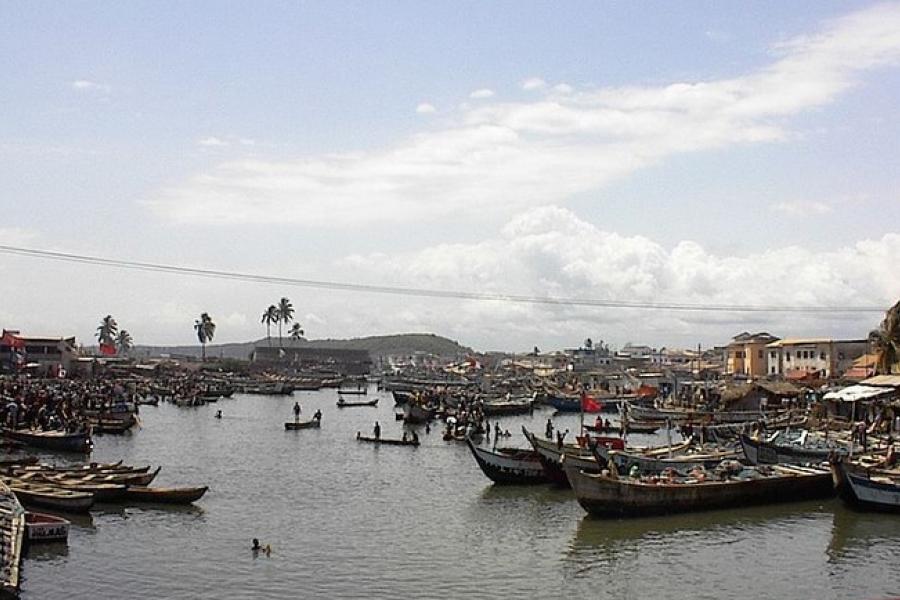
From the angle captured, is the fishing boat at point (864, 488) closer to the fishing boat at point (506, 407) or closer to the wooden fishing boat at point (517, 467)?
the wooden fishing boat at point (517, 467)

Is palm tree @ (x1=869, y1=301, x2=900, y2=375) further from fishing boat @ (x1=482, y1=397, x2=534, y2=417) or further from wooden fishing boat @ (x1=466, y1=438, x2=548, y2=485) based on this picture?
fishing boat @ (x1=482, y1=397, x2=534, y2=417)

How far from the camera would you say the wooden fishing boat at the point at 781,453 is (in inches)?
1711

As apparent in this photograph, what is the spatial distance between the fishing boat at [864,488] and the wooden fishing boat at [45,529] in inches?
1024

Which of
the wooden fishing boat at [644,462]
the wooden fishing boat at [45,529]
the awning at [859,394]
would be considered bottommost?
the wooden fishing boat at [45,529]

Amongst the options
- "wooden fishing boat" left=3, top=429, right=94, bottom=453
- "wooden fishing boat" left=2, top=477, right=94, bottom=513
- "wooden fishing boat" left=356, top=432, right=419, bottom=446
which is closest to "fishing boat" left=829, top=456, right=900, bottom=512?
"wooden fishing boat" left=2, top=477, right=94, bottom=513

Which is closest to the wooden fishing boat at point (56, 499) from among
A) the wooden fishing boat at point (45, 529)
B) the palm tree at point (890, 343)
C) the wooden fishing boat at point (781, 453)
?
the wooden fishing boat at point (45, 529)

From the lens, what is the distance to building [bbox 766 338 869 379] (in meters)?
97.2

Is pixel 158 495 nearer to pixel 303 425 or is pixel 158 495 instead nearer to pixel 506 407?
pixel 303 425

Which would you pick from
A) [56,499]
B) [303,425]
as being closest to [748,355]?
[303,425]

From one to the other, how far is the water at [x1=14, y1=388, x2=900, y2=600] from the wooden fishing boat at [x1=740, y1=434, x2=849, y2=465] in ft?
18.0

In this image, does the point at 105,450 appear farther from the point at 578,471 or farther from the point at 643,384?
the point at 643,384

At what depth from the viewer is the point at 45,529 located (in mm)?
29531

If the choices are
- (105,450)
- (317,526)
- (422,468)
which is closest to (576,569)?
(317,526)

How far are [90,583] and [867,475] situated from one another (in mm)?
26617
